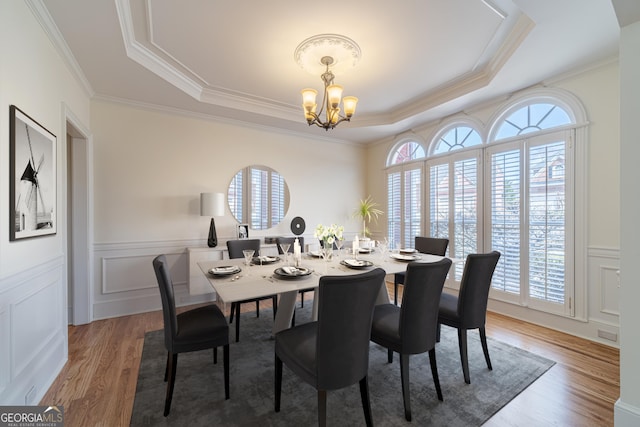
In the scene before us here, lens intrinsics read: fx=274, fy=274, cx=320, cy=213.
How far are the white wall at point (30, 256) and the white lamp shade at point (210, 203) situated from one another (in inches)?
58.6

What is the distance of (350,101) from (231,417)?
2695 mm

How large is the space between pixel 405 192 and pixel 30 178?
471 centimetres

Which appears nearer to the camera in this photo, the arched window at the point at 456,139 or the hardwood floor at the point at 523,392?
the hardwood floor at the point at 523,392

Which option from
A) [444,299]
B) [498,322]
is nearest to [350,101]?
[444,299]

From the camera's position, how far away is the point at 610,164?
271 cm

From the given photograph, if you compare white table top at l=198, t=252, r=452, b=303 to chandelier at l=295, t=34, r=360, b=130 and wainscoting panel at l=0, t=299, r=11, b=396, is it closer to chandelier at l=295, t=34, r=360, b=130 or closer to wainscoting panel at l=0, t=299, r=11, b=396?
wainscoting panel at l=0, t=299, r=11, b=396

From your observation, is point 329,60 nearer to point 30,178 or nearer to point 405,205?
point 30,178

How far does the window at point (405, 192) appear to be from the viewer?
15.6 feet

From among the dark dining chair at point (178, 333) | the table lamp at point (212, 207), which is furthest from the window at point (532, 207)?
the table lamp at point (212, 207)

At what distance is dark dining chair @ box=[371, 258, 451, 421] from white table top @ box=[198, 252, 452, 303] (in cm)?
44

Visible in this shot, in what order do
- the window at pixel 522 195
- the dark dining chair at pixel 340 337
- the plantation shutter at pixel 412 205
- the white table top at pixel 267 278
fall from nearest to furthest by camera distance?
the dark dining chair at pixel 340 337 < the white table top at pixel 267 278 < the window at pixel 522 195 < the plantation shutter at pixel 412 205

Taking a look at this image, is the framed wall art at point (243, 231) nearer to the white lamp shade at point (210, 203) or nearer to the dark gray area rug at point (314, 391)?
the white lamp shade at point (210, 203)

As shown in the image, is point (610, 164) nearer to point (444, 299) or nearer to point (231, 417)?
point (444, 299)

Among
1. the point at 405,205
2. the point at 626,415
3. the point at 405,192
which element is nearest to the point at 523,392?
the point at 626,415
